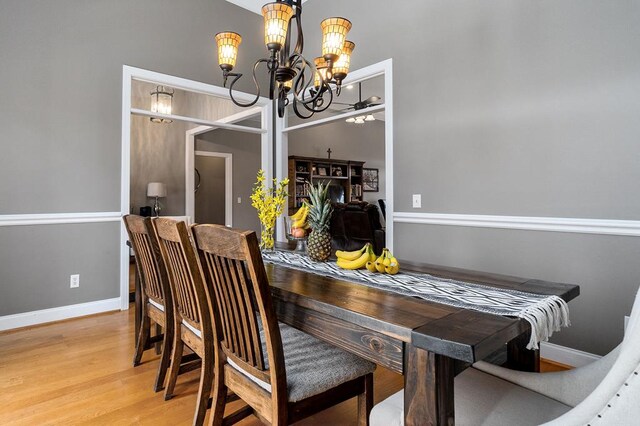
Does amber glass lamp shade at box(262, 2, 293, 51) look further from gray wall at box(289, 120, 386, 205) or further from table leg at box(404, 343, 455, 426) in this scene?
gray wall at box(289, 120, 386, 205)

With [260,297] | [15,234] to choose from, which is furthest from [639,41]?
[15,234]

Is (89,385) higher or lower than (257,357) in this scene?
lower

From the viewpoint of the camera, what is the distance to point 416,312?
1037 mm

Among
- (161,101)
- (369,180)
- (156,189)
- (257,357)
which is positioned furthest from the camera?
(369,180)

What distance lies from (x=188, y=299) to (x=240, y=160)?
5852mm

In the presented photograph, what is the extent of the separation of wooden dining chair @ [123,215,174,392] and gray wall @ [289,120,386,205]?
5182mm

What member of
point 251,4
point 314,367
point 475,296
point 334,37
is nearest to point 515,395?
point 475,296

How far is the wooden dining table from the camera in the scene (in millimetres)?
857

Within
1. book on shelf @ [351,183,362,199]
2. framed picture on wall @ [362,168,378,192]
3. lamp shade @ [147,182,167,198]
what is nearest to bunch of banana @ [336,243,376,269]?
lamp shade @ [147,182,167,198]

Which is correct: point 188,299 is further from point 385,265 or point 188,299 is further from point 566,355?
point 566,355

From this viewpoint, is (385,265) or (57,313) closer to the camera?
(385,265)

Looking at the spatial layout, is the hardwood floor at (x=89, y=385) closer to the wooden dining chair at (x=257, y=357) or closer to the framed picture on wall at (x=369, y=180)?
the wooden dining chair at (x=257, y=357)

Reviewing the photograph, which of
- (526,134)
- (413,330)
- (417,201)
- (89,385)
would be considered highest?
(526,134)

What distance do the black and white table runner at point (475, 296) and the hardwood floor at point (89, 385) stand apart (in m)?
0.73
